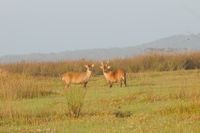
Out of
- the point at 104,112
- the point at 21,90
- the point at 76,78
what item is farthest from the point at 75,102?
the point at 76,78

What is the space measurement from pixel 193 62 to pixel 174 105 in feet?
86.7

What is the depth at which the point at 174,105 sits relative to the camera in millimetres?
17078

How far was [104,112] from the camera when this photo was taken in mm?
16578

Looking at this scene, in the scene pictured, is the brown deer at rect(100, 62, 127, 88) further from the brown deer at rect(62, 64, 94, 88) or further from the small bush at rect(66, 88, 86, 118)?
the small bush at rect(66, 88, 86, 118)

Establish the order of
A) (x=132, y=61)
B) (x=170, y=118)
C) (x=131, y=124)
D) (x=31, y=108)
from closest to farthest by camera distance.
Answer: (x=131, y=124), (x=170, y=118), (x=31, y=108), (x=132, y=61)

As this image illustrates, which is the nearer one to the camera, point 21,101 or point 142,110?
point 142,110

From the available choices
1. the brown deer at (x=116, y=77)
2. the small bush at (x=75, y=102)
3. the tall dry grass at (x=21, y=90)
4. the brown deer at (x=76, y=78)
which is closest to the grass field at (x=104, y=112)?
the tall dry grass at (x=21, y=90)

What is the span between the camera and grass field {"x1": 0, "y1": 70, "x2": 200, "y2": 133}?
13.2m

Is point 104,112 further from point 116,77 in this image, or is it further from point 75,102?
point 116,77

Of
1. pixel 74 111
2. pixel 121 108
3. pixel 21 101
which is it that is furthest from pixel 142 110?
pixel 21 101

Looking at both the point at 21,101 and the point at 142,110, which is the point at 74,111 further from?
the point at 21,101

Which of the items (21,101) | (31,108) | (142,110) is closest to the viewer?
(142,110)

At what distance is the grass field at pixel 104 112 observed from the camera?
520 inches

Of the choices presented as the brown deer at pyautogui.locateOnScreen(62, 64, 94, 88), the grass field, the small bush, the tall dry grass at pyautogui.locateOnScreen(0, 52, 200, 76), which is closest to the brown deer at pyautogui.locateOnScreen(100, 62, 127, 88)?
the brown deer at pyautogui.locateOnScreen(62, 64, 94, 88)
